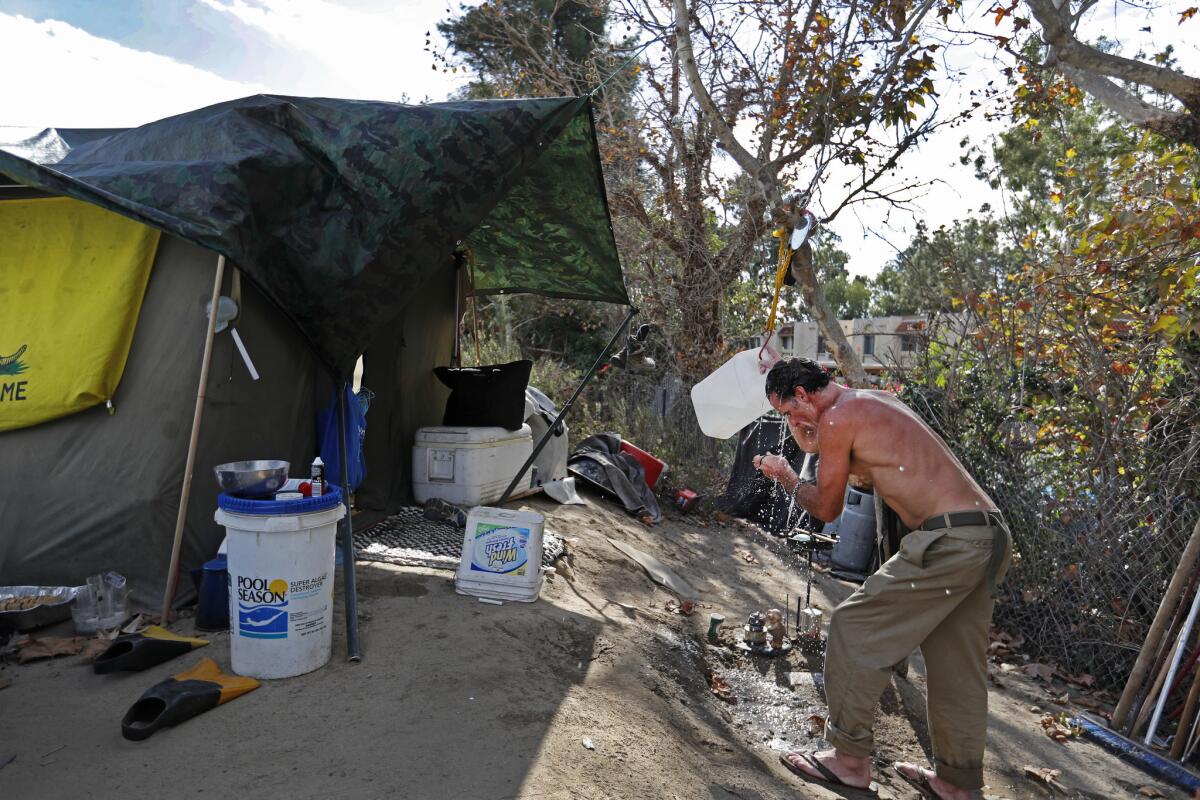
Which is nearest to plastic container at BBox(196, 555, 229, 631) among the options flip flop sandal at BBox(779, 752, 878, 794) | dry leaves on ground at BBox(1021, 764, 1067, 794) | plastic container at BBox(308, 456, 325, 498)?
plastic container at BBox(308, 456, 325, 498)

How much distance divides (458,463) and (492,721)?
3501 mm

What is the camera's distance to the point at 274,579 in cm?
359

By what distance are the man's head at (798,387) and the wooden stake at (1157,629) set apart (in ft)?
7.65

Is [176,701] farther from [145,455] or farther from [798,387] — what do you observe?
[798,387]

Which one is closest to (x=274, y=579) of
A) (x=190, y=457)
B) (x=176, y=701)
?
(x=176, y=701)

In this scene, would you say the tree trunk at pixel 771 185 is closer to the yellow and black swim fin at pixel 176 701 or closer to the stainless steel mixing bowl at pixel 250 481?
the stainless steel mixing bowl at pixel 250 481

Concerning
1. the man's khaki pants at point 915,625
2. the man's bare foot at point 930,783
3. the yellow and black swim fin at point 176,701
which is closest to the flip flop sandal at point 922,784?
the man's bare foot at point 930,783

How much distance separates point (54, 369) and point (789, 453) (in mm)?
6761

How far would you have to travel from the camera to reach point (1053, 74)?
7.94m

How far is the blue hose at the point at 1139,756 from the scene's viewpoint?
3.98 meters

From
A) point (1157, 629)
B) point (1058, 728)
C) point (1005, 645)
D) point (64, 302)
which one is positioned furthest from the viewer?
point (1005, 645)

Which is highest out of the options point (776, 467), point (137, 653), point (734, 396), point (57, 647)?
point (734, 396)

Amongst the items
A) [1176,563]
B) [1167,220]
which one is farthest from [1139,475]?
[1167,220]

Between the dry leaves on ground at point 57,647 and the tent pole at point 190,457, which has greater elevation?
the tent pole at point 190,457
